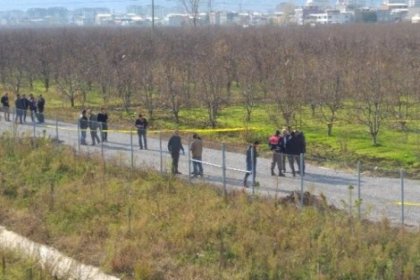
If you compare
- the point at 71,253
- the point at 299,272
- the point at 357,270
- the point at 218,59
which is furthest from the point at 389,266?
the point at 218,59

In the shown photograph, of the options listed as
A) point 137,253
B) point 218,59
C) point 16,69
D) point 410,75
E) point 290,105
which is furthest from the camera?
point 16,69

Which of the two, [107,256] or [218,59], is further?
[218,59]

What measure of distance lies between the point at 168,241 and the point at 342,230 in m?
3.23

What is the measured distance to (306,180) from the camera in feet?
71.6

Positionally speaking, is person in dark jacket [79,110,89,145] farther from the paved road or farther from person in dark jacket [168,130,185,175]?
person in dark jacket [168,130,185,175]

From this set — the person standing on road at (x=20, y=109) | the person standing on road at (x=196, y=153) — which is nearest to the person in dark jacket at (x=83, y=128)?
the person standing on road at (x=20, y=109)

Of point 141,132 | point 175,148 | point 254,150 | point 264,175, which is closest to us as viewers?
point 254,150

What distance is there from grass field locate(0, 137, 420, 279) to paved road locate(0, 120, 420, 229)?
99cm

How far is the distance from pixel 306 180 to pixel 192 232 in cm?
610

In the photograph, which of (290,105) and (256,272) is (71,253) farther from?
(290,105)

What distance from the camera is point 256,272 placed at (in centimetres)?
1455

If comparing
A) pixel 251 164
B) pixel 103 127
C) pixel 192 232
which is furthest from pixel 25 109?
pixel 192 232

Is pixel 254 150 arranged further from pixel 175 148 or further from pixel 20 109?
pixel 20 109

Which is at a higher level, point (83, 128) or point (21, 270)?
point (83, 128)
